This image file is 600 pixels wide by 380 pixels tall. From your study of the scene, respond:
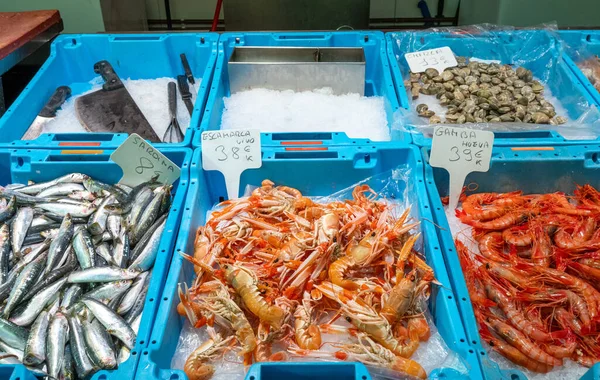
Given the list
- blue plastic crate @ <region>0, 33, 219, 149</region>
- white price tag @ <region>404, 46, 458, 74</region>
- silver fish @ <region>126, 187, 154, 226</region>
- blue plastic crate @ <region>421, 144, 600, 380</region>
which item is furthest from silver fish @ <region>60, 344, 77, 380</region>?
white price tag @ <region>404, 46, 458, 74</region>

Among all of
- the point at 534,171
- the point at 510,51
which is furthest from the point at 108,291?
the point at 510,51

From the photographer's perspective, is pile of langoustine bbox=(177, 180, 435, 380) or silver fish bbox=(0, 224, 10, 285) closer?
pile of langoustine bbox=(177, 180, 435, 380)

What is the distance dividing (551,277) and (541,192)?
2.14 feet

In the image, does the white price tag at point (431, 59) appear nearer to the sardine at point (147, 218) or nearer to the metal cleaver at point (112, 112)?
the metal cleaver at point (112, 112)

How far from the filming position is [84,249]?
2.03 meters

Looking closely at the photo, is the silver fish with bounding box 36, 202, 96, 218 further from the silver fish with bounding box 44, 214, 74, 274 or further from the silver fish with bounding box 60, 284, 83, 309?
the silver fish with bounding box 60, 284, 83, 309

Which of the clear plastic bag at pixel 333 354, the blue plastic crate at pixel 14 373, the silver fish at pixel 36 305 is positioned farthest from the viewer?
the silver fish at pixel 36 305

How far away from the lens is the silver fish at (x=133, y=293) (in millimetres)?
1849

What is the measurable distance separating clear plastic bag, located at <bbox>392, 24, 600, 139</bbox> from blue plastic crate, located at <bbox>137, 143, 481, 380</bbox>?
1.75 feet

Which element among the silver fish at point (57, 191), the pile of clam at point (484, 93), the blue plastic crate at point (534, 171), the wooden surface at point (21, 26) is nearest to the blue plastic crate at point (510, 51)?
the pile of clam at point (484, 93)

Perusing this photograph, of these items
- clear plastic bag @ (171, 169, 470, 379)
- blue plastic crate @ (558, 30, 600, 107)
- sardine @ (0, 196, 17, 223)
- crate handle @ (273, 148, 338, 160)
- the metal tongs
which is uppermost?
blue plastic crate @ (558, 30, 600, 107)

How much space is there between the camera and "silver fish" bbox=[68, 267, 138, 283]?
1918 millimetres

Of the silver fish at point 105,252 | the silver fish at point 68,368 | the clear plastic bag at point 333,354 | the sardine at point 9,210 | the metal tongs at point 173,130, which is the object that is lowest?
the silver fish at point 68,368

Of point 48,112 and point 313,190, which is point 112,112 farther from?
point 313,190
